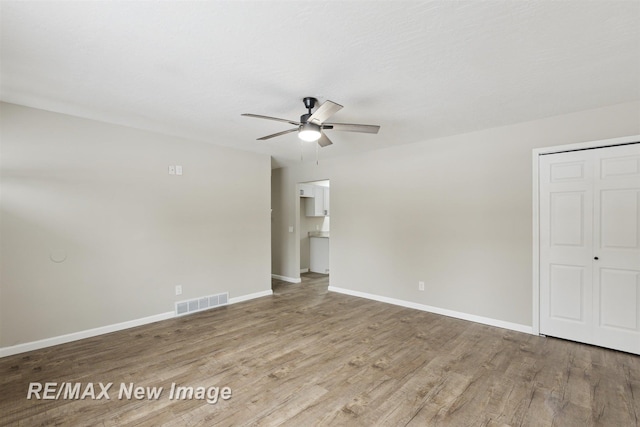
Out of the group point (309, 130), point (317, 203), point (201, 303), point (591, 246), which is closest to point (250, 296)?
point (201, 303)

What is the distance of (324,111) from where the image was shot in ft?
Answer: 7.92

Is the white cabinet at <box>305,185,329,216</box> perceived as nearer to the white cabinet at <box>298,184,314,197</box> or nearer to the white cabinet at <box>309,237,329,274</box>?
the white cabinet at <box>298,184,314,197</box>

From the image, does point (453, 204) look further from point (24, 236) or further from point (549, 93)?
point (24, 236)

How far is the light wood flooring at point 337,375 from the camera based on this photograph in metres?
1.99

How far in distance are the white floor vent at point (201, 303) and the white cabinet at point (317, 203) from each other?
3120 millimetres

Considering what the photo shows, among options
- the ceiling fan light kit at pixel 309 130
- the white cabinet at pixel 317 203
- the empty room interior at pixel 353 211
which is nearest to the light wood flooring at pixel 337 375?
the empty room interior at pixel 353 211

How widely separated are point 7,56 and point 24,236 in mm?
1778

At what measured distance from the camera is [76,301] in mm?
3238

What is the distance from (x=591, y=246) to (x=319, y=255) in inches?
198

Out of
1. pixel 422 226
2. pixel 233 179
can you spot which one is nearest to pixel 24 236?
pixel 233 179

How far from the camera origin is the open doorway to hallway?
7012mm

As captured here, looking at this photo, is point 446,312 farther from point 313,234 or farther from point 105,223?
A: point 105,223

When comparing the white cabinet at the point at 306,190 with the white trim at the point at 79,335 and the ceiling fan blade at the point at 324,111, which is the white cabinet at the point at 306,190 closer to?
the white trim at the point at 79,335

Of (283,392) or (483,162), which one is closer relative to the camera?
(283,392)
